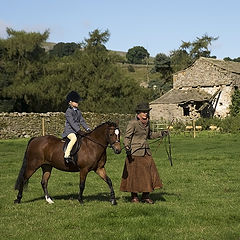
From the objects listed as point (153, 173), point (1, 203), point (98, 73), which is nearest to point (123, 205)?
point (153, 173)

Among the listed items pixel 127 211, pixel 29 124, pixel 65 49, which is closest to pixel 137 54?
pixel 65 49

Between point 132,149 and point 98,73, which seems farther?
point 98,73

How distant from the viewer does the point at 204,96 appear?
174ft

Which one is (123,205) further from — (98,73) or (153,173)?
(98,73)

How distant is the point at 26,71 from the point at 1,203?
151 ft

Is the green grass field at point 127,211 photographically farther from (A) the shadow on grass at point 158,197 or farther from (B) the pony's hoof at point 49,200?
(B) the pony's hoof at point 49,200

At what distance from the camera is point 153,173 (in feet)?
36.1

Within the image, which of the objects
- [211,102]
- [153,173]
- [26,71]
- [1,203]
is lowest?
[1,203]

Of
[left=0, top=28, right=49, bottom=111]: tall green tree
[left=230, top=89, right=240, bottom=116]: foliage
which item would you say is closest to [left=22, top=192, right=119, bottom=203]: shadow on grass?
[left=230, top=89, right=240, bottom=116]: foliage

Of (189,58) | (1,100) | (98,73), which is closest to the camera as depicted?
(1,100)

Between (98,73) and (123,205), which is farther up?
(98,73)

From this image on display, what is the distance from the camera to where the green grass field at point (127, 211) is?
8.04m

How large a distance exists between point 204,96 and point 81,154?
43447 millimetres

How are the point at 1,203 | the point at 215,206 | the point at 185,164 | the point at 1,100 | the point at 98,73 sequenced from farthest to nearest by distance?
the point at 98,73 → the point at 1,100 → the point at 185,164 → the point at 1,203 → the point at 215,206
